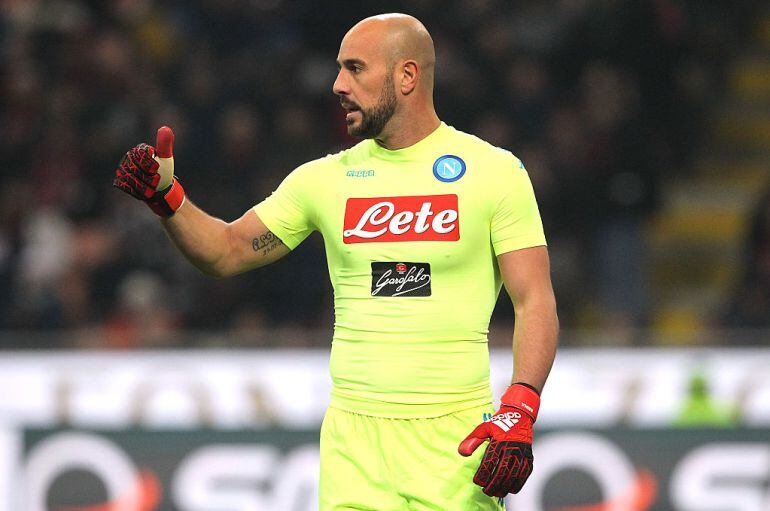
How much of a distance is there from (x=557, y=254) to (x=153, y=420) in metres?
3.22

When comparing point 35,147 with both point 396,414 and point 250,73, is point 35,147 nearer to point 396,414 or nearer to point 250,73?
point 250,73

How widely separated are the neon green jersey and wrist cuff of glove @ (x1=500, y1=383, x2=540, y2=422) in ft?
0.69

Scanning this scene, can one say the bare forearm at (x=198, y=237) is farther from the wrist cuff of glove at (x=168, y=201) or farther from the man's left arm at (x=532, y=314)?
the man's left arm at (x=532, y=314)

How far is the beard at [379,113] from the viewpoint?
4309 mm

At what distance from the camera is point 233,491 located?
748cm

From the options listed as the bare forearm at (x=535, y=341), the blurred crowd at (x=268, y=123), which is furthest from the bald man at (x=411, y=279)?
the blurred crowd at (x=268, y=123)

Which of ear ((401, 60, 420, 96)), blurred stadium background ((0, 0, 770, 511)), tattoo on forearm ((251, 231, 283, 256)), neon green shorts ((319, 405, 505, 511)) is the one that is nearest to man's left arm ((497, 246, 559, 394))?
neon green shorts ((319, 405, 505, 511))

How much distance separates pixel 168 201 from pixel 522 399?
1262 mm

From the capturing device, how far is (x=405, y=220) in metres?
4.24

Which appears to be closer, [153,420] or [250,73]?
[153,420]

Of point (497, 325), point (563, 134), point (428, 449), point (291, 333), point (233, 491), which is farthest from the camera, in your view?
point (563, 134)

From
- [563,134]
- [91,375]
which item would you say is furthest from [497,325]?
[91,375]

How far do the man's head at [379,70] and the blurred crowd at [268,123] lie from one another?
14.2ft

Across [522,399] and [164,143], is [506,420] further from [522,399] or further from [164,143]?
[164,143]
